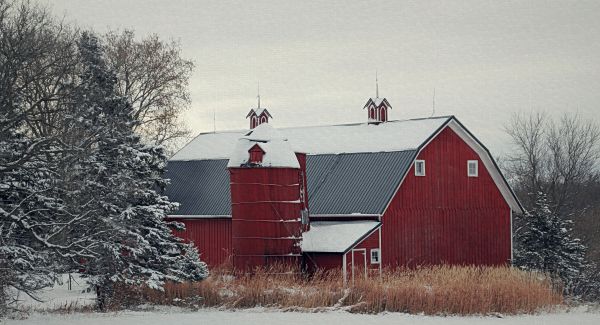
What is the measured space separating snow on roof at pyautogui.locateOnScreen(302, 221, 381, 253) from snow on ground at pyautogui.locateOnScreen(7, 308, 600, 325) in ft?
23.1

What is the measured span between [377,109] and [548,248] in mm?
9648

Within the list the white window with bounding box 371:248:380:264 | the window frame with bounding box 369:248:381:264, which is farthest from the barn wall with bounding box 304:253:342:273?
the white window with bounding box 371:248:380:264

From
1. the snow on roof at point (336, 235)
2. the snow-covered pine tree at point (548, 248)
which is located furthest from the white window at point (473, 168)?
the snow on roof at point (336, 235)

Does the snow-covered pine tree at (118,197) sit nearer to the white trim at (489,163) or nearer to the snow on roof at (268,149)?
the snow on roof at (268,149)

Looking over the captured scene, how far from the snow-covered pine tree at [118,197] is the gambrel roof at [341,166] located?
6689 millimetres

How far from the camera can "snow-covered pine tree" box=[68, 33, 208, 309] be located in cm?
2641

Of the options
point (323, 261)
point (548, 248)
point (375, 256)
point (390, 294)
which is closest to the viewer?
point (390, 294)

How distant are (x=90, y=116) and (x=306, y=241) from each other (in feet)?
31.3

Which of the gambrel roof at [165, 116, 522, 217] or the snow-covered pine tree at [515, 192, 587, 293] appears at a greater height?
the gambrel roof at [165, 116, 522, 217]

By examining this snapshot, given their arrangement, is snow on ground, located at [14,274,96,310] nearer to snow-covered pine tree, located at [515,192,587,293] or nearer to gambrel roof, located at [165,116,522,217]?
gambrel roof, located at [165,116,522,217]

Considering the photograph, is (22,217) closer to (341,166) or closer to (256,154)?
(256,154)

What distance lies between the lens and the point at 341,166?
36938 mm

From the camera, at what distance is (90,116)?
89.0 feet

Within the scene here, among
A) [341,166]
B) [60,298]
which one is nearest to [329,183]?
[341,166]
